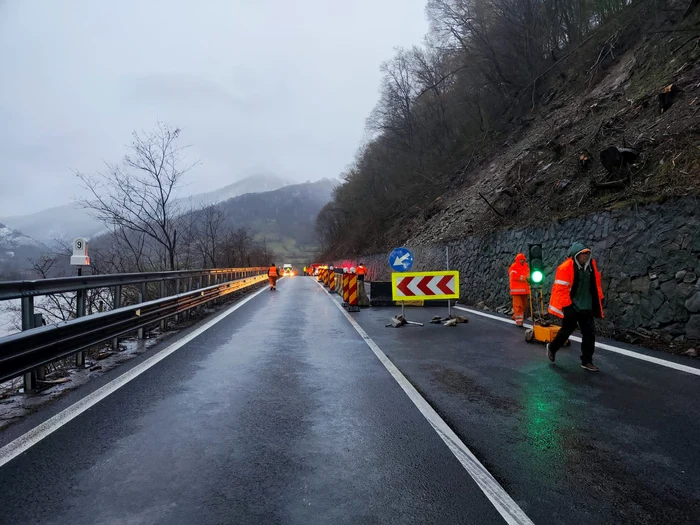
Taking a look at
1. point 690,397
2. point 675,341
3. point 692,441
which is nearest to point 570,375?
point 690,397

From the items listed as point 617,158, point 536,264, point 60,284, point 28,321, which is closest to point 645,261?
point 536,264

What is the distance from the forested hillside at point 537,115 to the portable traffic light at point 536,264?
237 cm

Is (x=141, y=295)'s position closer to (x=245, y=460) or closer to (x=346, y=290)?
(x=245, y=460)

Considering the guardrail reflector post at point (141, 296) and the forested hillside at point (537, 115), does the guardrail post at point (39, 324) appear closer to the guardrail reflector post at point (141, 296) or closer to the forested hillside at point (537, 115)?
the guardrail reflector post at point (141, 296)

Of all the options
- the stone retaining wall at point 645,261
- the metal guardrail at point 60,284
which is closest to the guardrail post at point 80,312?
the metal guardrail at point 60,284

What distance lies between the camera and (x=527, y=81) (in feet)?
84.5

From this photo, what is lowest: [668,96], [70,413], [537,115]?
[70,413]

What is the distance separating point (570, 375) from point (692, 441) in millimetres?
1966

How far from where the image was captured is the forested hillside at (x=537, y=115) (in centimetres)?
1026

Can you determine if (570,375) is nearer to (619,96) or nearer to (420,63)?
(619,96)

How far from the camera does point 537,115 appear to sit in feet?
75.8

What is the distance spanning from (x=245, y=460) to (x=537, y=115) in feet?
81.3

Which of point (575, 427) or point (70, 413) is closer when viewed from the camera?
point (575, 427)

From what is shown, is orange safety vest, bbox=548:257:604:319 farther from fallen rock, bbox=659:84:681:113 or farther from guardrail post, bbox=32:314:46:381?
fallen rock, bbox=659:84:681:113
